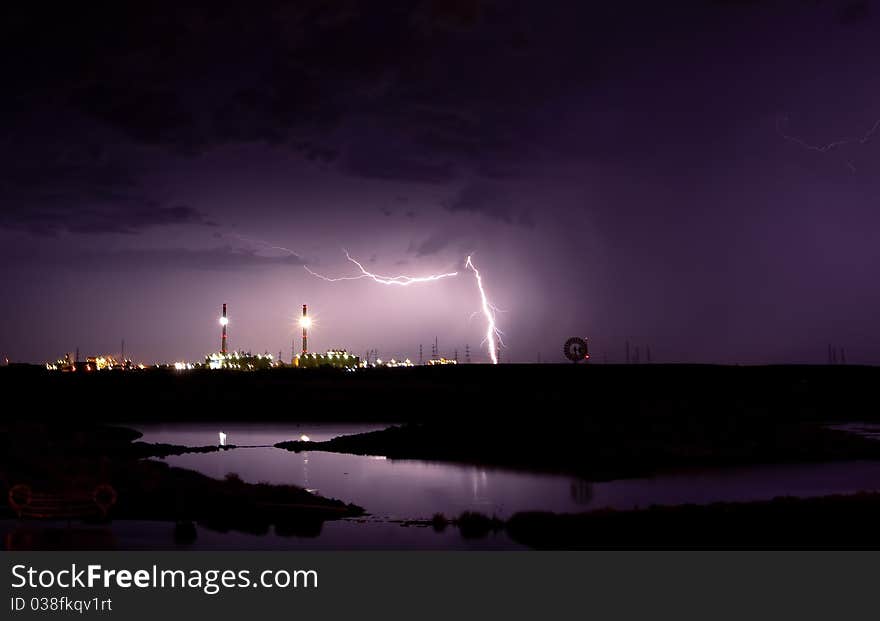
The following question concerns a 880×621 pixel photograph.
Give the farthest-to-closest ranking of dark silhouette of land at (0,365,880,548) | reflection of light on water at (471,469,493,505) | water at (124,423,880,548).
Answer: reflection of light on water at (471,469,493,505) < water at (124,423,880,548) < dark silhouette of land at (0,365,880,548)

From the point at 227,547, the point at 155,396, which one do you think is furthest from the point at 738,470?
the point at 155,396

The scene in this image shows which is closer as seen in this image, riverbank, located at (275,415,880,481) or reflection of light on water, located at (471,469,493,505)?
reflection of light on water, located at (471,469,493,505)

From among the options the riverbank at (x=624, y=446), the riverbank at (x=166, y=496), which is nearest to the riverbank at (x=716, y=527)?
the riverbank at (x=166, y=496)

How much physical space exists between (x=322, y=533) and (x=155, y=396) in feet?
315

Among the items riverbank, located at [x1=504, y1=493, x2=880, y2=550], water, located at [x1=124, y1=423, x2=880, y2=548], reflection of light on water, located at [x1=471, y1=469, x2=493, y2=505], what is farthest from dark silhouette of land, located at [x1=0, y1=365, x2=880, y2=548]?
reflection of light on water, located at [x1=471, y1=469, x2=493, y2=505]

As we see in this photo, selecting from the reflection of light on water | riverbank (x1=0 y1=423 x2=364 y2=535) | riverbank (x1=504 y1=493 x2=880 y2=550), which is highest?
riverbank (x1=0 y1=423 x2=364 y2=535)

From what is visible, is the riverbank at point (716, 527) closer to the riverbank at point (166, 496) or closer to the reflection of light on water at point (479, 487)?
the riverbank at point (166, 496)

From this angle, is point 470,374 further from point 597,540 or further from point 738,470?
point 597,540

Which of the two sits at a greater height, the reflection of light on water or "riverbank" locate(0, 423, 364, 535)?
"riverbank" locate(0, 423, 364, 535)

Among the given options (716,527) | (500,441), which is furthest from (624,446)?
(716,527)

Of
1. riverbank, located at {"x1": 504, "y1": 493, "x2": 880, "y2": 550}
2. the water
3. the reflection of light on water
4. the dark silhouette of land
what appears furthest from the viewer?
the reflection of light on water

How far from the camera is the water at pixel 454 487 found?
23.7 m

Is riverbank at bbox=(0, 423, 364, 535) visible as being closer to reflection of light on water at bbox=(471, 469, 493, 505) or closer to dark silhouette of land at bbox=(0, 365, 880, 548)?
dark silhouette of land at bbox=(0, 365, 880, 548)

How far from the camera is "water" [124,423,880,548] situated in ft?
77.9
